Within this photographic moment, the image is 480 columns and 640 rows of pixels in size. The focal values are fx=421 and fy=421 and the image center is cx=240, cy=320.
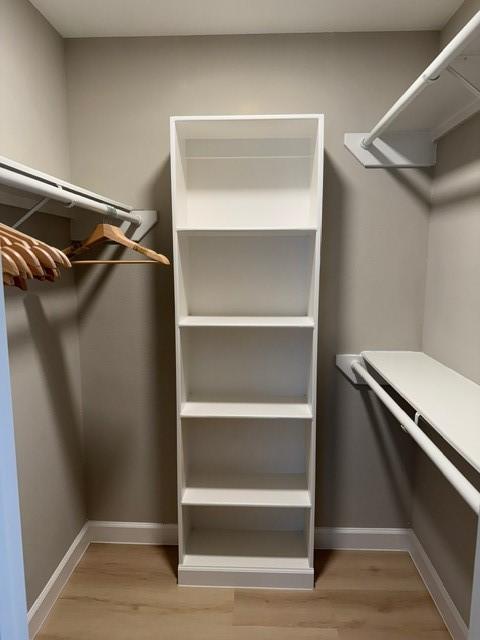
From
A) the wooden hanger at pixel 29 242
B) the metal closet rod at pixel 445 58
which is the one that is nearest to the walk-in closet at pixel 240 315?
the metal closet rod at pixel 445 58

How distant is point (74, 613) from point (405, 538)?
1.57 metres

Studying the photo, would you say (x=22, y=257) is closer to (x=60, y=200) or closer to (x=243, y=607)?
(x=60, y=200)

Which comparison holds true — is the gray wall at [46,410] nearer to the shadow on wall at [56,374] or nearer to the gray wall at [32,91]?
the shadow on wall at [56,374]

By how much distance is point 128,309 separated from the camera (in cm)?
202

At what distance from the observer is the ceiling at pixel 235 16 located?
1625 mm

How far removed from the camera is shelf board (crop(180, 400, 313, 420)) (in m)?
1.78

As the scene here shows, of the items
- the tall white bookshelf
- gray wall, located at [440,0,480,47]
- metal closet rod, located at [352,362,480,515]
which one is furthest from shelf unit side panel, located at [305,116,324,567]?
gray wall, located at [440,0,480,47]

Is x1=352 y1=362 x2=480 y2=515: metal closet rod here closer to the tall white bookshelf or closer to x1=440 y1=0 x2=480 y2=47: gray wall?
the tall white bookshelf

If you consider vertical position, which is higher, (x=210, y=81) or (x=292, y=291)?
(x=210, y=81)

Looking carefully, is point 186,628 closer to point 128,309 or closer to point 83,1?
point 128,309

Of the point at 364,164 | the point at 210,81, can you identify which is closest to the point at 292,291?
the point at 364,164

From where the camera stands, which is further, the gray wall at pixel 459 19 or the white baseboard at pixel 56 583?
the white baseboard at pixel 56 583

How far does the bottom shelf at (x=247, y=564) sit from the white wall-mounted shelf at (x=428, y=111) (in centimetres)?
182

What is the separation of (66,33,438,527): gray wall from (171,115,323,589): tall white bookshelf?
12 cm
